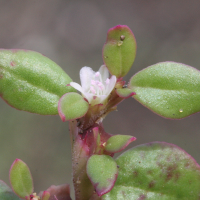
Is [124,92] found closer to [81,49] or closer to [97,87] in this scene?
[97,87]

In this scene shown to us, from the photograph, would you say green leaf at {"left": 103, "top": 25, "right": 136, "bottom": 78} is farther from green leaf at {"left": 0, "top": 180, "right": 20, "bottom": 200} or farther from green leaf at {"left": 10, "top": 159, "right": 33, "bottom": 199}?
green leaf at {"left": 0, "top": 180, "right": 20, "bottom": 200}

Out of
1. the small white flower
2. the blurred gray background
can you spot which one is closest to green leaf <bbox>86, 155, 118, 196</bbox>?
the small white flower

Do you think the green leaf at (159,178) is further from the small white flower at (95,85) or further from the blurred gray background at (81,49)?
the blurred gray background at (81,49)

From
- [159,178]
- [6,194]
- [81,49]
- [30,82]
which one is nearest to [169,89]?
[159,178]

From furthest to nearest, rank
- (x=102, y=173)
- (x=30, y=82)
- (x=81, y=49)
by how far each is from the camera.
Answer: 1. (x=81, y=49)
2. (x=30, y=82)
3. (x=102, y=173)

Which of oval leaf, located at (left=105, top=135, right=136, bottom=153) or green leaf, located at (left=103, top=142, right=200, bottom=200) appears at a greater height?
oval leaf, located at (left=105, top=135, right=136, bottom=153)
